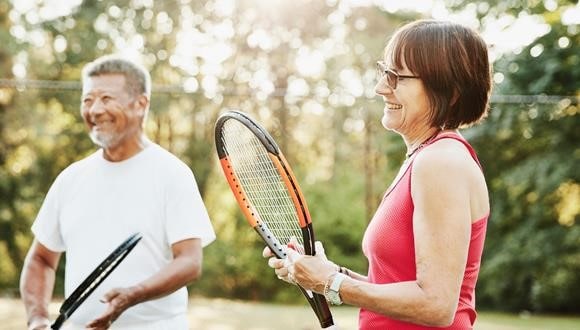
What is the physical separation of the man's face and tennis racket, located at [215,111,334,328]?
58cm

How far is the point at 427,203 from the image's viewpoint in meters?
1.85

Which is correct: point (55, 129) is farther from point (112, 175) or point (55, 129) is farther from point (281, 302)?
point (112, 175)

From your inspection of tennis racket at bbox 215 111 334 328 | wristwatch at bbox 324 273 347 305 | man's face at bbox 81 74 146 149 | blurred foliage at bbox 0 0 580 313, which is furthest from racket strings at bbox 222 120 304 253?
blurred foliage at bbox 0 0 580 313

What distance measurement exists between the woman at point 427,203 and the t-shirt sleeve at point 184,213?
37.4 inches

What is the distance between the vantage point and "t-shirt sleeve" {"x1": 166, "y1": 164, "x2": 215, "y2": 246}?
306cm

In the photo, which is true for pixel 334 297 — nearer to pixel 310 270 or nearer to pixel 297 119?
pixel 310 270

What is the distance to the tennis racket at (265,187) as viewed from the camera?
2.32 meters

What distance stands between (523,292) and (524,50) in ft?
14.6

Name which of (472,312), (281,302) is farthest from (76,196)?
(281,302)

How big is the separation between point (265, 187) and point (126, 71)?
90 cm

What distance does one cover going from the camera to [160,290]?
9.59ft

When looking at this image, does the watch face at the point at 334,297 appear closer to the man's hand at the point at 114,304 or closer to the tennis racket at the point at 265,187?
the tennis racket at the point at 265,187

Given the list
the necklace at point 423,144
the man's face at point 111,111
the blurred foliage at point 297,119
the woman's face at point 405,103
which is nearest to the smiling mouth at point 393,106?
the woman's face at point 405,103

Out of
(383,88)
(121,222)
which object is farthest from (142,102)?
(383,88)
